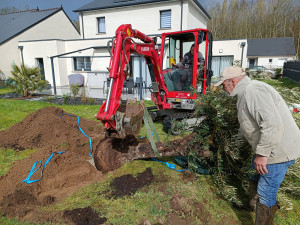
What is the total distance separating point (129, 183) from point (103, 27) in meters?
16.3

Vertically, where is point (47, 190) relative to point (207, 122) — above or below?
below

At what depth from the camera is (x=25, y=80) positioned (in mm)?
11633

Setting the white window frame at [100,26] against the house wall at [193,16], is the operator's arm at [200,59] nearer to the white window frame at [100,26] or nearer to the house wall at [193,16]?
the house wall at [193,16]

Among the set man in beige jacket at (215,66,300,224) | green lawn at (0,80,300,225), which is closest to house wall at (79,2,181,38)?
green lawn at (0,80,300,225)

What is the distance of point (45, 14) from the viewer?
20234 mm

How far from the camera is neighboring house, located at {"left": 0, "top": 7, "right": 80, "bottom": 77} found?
1720cm

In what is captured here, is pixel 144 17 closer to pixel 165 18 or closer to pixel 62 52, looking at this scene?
pixel 165 18

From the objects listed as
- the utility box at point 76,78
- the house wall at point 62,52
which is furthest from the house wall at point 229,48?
the utility box at point 76,78

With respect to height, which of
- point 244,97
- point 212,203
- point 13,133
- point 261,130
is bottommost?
point 212,203

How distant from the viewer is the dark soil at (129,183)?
Result: 10.9 ft

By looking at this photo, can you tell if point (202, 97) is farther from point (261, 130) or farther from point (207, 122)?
point (261, 130)

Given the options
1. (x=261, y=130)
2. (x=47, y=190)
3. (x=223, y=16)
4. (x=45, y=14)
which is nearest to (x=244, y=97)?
(x=261, y=130)

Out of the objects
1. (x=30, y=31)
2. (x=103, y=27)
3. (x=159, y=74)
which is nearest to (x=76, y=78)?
(x=103, y=27)

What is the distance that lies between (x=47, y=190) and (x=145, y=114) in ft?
6.72
